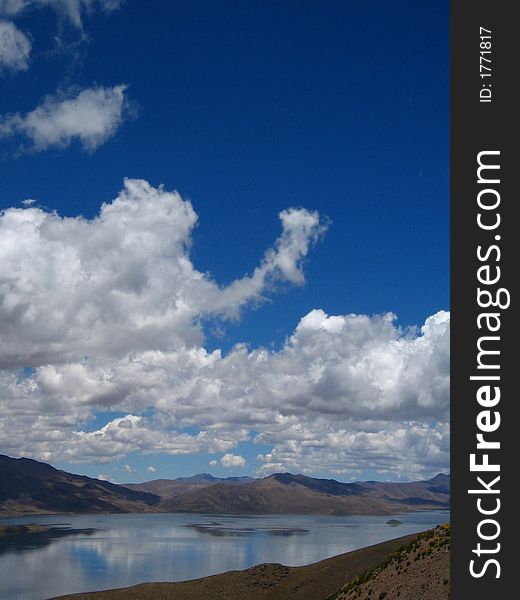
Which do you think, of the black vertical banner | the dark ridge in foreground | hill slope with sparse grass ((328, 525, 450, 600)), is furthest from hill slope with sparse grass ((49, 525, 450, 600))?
the black vertical banner

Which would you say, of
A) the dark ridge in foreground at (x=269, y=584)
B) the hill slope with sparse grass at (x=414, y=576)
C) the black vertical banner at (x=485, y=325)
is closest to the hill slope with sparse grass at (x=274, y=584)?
the dark ridge in foreground at (x=269, y=584)

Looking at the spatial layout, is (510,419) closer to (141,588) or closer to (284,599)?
(284,599)

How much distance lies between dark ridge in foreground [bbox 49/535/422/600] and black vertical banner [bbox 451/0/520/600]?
316 ft

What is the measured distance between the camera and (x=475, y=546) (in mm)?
27391

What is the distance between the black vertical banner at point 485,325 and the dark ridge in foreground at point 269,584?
9625cm

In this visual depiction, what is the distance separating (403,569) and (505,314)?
47.9m

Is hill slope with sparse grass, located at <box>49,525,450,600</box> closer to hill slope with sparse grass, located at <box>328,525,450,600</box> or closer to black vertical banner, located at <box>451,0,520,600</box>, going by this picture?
hill slope with sparse grass, located at <box>328,525,450,600</box>

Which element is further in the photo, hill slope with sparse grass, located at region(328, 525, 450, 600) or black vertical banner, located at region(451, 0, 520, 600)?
hill slope with sparse grass, located at region(328, 525, 450, 600)

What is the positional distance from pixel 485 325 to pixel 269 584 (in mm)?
112987

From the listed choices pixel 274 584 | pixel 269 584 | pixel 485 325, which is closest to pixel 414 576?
pixel 485 325

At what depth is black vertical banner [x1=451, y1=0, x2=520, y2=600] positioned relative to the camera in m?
27.3

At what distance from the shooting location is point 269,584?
128m

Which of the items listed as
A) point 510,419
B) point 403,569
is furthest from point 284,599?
point 510,419

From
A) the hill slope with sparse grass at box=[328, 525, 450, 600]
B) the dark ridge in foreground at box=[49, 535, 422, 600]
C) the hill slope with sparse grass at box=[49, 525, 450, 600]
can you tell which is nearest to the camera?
the hill slope with sparse grass at box=[328, 525, 450, 600]
